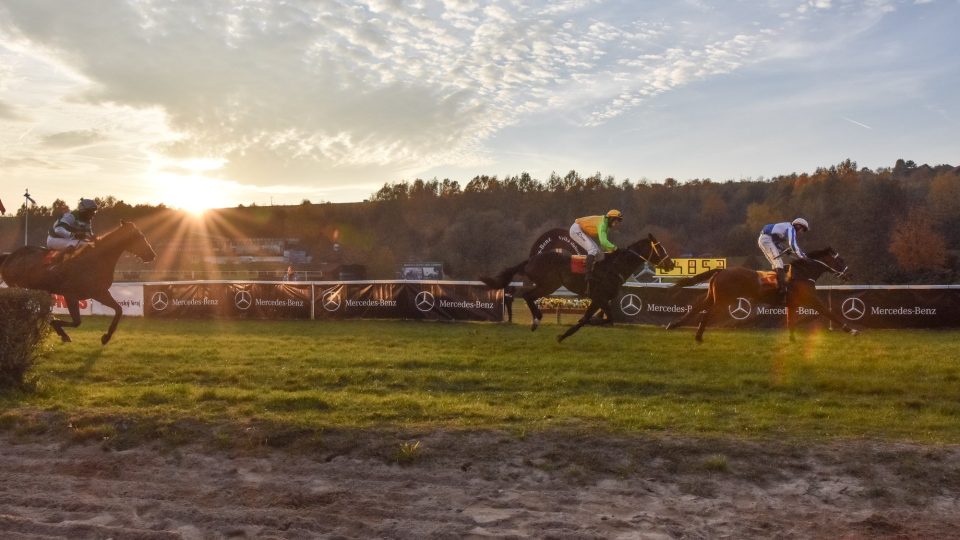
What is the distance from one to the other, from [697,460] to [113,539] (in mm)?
4402

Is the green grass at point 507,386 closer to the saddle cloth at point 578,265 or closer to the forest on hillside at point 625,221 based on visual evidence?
the saddle cloth at point 578,265

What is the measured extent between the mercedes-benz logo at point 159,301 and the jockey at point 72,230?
10.9 metres

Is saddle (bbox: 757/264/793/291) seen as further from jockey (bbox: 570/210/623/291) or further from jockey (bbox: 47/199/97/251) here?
jockey (bbox: 47/199/97/251)

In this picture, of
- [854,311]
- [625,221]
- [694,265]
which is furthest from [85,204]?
[625,221]

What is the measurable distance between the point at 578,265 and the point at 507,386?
4.79 metres

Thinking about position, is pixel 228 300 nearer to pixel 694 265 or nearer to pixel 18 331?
pixel 18 331

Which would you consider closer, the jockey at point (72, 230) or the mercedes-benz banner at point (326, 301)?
the jockey at point (72, 230)

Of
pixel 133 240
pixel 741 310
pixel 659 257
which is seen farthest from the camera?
pixel 741 310

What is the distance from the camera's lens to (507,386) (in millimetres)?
9891

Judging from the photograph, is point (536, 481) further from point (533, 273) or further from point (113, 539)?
point (533, 273)

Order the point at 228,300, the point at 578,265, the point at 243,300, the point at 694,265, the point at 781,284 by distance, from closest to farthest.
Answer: the point at 578,265
the point at 781,284
the point at 243,300
the point at 228,300
the point at 694,265

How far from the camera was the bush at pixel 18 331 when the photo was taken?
8891 mm

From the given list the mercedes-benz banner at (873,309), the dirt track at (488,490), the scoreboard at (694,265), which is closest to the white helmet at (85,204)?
the dirt track at (488,490)

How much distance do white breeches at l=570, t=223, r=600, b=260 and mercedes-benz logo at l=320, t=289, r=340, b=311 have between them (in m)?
11.4
